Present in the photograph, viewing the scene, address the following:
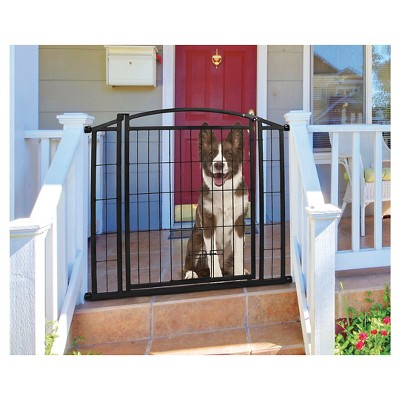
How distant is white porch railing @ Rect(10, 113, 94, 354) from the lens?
5.23 feet

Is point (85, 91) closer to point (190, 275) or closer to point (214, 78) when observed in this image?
point (214, 78)

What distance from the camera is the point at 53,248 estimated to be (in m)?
1.90

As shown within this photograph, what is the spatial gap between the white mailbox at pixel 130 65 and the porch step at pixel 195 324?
7.98 feet

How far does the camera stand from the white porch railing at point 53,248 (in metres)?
1.59

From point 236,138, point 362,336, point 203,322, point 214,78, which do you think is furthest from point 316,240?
point 214,78

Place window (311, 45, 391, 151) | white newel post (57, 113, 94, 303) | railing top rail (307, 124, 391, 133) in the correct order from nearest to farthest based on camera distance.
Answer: white newel post (57, 113, 94, 303), railing top rail (307, 124, 391, 133), window (311, 45, 391, 151)

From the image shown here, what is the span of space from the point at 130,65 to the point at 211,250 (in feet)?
7.51

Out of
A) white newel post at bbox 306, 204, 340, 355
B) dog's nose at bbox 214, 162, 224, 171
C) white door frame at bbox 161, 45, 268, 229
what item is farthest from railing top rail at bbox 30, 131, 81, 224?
white door frame at bbox 161, 45, 268, 229

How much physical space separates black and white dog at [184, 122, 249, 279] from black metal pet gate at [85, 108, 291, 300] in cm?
3

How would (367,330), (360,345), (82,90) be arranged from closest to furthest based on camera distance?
(360,345) → (367,330) → (82,90)

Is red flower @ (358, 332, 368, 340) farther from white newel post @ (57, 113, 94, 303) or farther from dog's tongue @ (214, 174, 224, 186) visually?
white newel post @ (57, 113, 94, 303)
